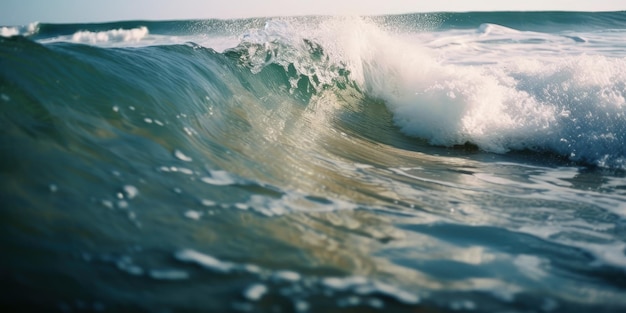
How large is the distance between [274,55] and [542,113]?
448 centimetres

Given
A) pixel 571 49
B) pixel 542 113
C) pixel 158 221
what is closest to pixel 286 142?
pixel 158 221

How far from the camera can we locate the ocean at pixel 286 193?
71.3 inches

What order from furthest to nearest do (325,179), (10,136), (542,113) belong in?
(542,113), (325,179), (10,136)

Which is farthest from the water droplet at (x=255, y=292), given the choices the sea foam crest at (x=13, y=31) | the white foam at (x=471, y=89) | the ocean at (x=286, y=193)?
the white foam at (x=471, y=89)

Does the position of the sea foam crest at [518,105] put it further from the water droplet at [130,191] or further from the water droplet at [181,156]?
the water droplet at [130,191]

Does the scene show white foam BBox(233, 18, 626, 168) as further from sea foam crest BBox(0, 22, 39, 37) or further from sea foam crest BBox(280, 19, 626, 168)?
sea foam crest BBox(0, 22, 39, 37)

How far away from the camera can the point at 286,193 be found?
309 centimetres

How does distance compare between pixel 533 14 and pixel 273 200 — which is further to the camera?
pixel 533 14

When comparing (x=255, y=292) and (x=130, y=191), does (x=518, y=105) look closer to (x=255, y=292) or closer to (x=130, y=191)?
(x=130, y=191)

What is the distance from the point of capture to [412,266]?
2158 mm

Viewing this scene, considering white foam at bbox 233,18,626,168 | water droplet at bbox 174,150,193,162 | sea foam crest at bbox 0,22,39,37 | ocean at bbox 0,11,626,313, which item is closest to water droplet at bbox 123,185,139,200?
ocean at bbox 0,11,626,313

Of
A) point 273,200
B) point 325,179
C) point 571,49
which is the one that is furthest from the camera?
point 571,49

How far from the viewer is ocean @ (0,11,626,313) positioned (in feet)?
5.94

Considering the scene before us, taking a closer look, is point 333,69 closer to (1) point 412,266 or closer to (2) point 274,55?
(2) point 274,55
